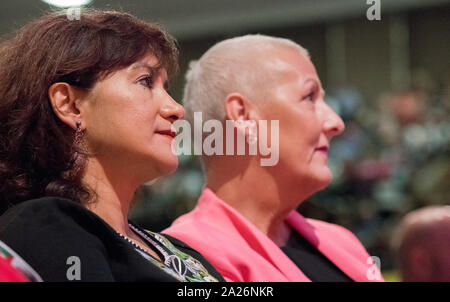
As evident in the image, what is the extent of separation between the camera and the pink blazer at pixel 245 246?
3.91 ft

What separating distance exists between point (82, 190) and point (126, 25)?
10.1 inches

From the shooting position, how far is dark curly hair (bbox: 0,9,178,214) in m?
0.95

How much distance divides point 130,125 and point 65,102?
96 mm

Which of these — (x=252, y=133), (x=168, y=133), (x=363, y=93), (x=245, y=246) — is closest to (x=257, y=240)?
(x=245, y=246)

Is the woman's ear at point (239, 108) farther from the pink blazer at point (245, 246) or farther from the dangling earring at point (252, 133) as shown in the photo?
the pink blazer at point (245, 246)

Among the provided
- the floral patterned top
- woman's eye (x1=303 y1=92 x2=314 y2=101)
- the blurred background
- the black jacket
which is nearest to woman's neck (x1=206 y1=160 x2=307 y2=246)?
woman's eye (x1=303 y1=92 x2=314 y2=101)

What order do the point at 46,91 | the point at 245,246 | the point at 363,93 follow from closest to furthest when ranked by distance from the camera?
the point at 46,91, the point at 245,246, the point at 363,93

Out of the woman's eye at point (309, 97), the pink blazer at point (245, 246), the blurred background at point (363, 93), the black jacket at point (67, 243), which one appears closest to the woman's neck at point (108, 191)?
the black jacket at point (67, 243)

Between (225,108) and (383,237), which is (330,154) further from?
(225,108)

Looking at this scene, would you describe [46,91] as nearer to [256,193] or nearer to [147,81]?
[147,81]

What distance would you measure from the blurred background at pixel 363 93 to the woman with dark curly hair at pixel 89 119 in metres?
1.26

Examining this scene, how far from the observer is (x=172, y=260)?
103 centimetres

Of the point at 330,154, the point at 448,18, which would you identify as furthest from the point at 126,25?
the point at 448,18
